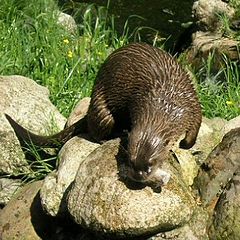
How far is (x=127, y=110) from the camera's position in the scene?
4.61 metres

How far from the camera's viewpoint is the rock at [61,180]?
463cm

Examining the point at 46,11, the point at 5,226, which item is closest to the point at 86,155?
the point at 5,226

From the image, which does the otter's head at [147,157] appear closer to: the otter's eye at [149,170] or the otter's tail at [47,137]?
the otter's eye at [149,170]

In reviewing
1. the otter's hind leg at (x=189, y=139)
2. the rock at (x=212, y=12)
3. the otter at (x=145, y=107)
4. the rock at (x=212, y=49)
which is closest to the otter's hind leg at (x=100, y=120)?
the otter at (x=145, y=107)

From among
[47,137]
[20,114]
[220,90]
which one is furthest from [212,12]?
[47,137]

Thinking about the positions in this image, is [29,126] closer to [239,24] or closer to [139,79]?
[139,79]

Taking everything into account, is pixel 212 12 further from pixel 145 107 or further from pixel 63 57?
pixel 145 107

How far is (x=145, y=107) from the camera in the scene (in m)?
4.34

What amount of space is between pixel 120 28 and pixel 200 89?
7.88 feet

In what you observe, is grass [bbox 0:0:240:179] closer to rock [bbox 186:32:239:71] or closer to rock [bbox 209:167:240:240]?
rock [bbox 186:32:239:71]

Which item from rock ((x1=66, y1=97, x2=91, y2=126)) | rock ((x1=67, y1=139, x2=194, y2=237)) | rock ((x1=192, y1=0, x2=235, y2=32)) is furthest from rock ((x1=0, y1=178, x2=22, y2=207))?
rock ((x1=192, y1=0, x2=235, y2=32))

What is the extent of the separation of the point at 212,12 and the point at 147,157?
3524 millimetres

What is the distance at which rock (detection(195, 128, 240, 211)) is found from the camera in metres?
4.43

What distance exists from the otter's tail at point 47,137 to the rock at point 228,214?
1144 mm
